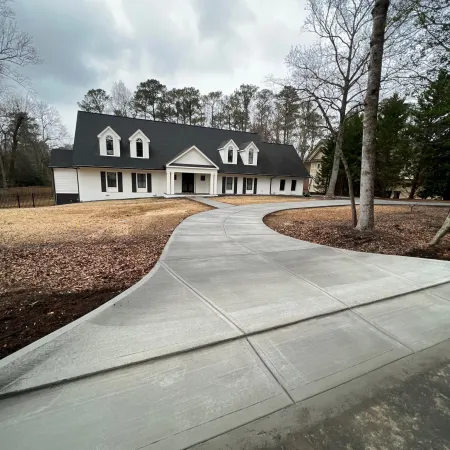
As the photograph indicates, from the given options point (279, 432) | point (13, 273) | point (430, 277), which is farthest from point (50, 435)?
point (430, 277)

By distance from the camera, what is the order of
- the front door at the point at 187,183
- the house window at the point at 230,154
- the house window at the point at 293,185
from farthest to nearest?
the house window at the point at 293,185
the house window at the point at 230,154
the front door at the point at 187,183

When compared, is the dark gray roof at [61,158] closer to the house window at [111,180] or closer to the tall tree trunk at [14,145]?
the house window at [111,180]

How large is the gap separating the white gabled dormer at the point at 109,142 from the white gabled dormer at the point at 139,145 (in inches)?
44.4

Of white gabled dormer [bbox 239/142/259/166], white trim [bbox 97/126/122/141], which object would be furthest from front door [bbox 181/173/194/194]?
white trim [bbox 97/126/122/141]

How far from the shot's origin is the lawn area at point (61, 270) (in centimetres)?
289

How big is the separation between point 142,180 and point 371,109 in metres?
19.2

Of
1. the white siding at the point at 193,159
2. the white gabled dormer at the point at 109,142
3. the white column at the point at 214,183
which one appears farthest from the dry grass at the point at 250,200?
the white gabled dormer at the point at 109,142

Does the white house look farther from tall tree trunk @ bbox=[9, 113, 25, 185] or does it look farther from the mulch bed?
tall tree trunk @ bbox=[9, 113, 25, 185]

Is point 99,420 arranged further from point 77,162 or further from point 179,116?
point 179,116

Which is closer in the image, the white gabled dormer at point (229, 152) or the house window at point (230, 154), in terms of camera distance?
the white gabled dormer at point (229, 152)

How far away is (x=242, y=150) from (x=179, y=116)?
16.7m

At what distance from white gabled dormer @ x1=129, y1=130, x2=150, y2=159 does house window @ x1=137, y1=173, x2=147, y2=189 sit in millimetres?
1705

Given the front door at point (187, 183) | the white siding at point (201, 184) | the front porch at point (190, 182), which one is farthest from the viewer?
the white siding at point (201, 184)

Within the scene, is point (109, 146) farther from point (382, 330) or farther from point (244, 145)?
point (382, 330)
